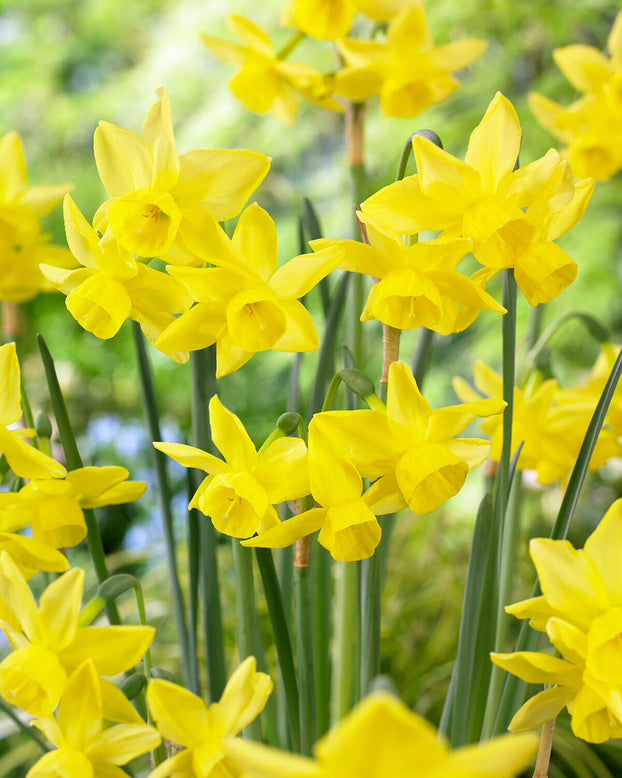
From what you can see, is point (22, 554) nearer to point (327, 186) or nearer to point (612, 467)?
point (612, 467)

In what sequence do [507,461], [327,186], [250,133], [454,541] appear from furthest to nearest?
[250,133], [327,186], [454,541], [507,461]

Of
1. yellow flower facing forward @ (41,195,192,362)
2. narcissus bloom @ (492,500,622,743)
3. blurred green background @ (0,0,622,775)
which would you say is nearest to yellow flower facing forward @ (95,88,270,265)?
yellow flower facing forward @ (41,195,192,362)

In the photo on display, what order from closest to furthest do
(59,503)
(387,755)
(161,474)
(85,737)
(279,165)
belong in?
(387,755)
(85,737)
(59,503)
(161,474)
(279,165)

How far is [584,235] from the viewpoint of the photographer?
5.75ft

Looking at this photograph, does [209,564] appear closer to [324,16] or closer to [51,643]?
[51,643]

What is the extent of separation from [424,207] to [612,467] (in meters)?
1.51

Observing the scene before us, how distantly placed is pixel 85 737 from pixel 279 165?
8.47ft

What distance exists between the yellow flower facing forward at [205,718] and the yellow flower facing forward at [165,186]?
0.76 feet

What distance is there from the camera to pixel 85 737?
1.22ft

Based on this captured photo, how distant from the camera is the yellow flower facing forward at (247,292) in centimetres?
43

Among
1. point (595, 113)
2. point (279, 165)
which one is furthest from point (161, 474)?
point (279, 165)

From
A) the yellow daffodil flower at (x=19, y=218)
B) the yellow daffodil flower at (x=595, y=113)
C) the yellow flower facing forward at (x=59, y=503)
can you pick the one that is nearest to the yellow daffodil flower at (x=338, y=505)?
the yellow flower facing forward at (x=59, y=503)

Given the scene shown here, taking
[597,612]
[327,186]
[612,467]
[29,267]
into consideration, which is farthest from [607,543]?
[327,186]

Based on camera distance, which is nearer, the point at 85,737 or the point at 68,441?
the point at 85,737
